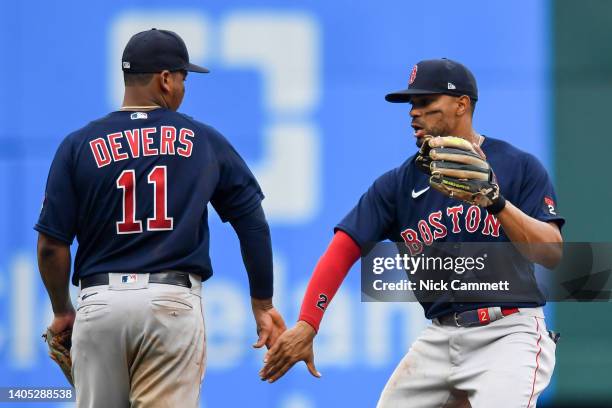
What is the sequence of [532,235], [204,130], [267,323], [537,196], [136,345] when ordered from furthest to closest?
[267,323]
[537,196]
[204,130]
[532,235]
[136,345]

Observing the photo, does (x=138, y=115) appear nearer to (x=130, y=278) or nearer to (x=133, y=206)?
(x=133, y=206)

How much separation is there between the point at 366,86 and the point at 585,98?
124cm

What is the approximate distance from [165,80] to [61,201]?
60cm

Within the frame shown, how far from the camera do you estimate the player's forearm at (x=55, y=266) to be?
179 inches

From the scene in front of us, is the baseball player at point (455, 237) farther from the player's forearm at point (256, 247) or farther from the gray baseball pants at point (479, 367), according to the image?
the player's forearm at point (256, 247)

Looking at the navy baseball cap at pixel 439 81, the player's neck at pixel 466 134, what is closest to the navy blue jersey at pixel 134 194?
the navy baseball cap at pixel 439 81

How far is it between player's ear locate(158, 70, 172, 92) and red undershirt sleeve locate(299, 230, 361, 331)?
0.92m

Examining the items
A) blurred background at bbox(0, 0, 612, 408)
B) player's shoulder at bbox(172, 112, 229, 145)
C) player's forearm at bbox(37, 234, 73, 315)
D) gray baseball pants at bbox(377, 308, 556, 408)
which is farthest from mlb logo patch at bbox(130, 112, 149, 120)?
blurred background at bbox(0, 0, 612, 408)

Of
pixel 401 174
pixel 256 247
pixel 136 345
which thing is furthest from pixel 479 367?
pixel 136 345

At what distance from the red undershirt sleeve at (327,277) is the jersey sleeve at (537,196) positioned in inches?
27.7

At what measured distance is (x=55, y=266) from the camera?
4.57 metres

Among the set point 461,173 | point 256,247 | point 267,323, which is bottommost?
point 267,323

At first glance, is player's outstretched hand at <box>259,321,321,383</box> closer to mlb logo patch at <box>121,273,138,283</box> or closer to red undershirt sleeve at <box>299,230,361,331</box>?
red undershirt sleeve at <box>299,230,361,331</box>

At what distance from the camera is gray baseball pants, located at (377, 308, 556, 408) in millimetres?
4527
